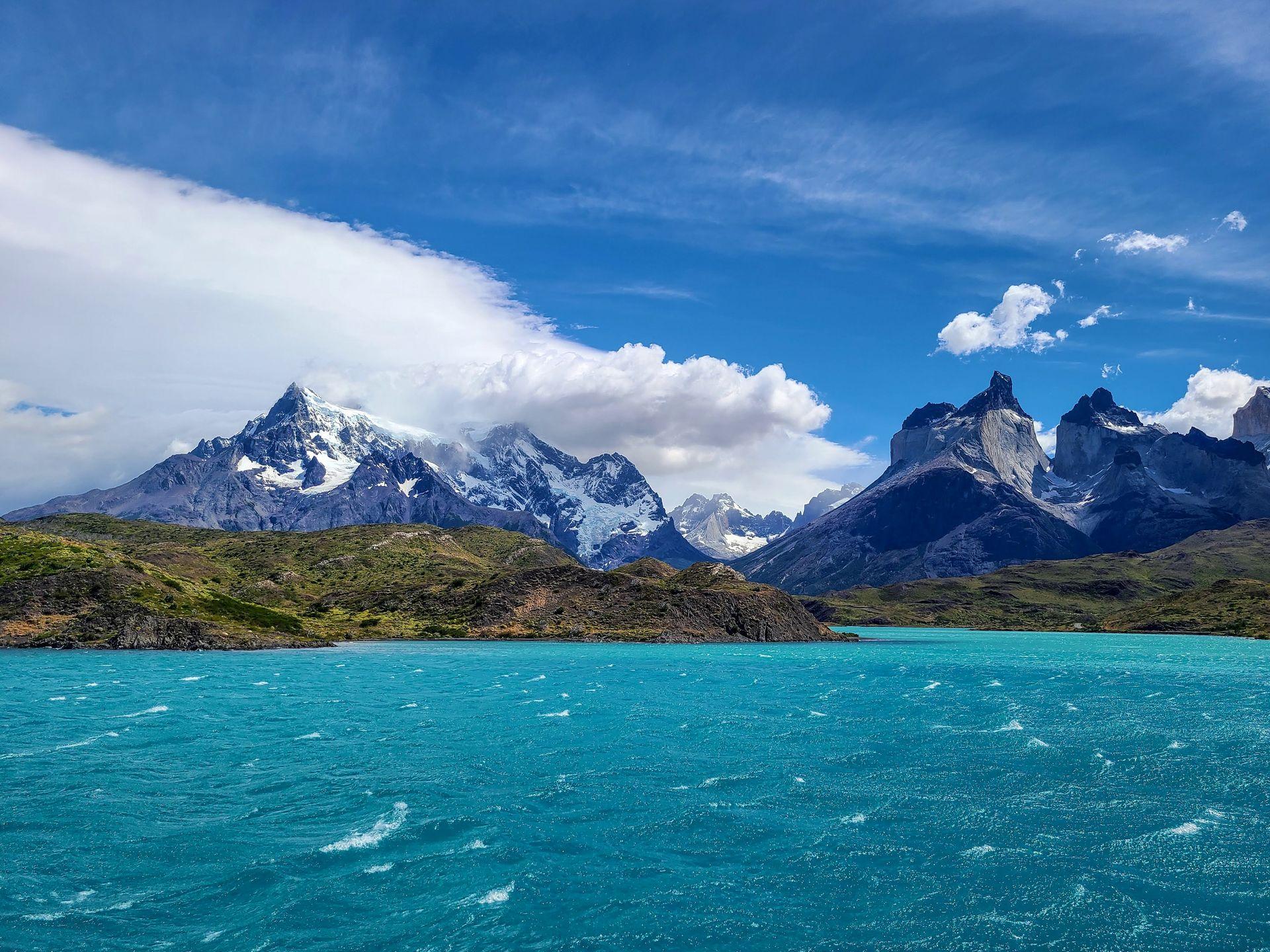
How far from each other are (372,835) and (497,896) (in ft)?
35.8

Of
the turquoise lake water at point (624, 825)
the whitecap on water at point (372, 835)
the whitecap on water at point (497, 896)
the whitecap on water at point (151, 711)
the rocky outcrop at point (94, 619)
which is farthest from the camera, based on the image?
the rocky outcrop at point (94, 619)

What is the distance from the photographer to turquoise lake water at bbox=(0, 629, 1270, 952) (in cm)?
3319

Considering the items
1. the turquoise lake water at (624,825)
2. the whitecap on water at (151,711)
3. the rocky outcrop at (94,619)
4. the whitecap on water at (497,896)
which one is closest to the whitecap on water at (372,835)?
the turquoise lake water at (624,825)

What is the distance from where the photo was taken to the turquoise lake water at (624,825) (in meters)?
33.2

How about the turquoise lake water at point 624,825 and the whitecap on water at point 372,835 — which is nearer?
the turquoise lake water at point 624,825

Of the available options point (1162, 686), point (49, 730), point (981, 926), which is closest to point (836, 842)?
point (981, 926)

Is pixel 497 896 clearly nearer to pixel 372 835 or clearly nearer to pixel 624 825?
pixel 372 835

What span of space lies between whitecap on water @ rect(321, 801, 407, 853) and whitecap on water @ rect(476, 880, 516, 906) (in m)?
8.99

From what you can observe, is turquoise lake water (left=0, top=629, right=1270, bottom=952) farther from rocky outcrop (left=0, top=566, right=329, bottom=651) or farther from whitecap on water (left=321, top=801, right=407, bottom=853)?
rocky outcrop (left=0, top=566, right=329, bottom=651)

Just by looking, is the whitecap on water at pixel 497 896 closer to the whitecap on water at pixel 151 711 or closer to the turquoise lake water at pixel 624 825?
the turquoise lake water at pixel 624 825

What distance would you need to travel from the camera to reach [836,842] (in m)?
43.2

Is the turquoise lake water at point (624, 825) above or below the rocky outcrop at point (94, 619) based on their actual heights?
below

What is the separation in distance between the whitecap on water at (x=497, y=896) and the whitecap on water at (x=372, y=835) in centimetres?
899

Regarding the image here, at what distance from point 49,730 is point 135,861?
4043 centimetres
